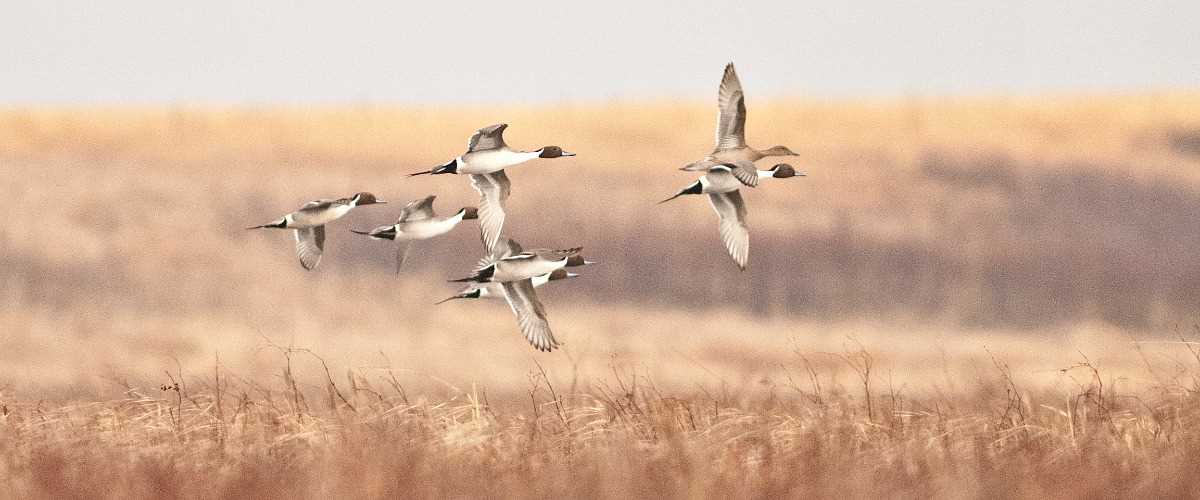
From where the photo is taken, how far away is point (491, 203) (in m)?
7.82

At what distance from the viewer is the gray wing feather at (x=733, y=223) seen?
7934 mm

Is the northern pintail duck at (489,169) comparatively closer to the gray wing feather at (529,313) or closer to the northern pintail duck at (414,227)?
the northern pintail duck at (414,227)

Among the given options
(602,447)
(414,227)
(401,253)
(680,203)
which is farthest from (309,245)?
(680,203)

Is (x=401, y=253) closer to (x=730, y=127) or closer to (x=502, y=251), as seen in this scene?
(x=502, y=251)

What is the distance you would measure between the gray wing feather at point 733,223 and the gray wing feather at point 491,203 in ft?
3.12

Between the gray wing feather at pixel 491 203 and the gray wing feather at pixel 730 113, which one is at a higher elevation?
the gray wing feather at pixel 730 113

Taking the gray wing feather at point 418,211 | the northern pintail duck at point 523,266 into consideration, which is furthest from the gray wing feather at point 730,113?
the gray wing feather at point 418,211

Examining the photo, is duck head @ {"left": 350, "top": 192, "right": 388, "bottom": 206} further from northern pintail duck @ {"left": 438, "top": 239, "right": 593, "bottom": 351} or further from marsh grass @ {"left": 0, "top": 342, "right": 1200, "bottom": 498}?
marsh grass @ {"left": 0, "top": 342, "right": 1200, "bottom": 498}

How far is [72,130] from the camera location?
33875mm

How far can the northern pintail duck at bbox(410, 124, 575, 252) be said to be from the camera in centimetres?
772

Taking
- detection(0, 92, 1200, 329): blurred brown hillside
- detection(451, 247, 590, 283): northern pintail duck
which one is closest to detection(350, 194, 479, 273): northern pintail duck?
detection(451, 247, 590, 283): northern pintail duck

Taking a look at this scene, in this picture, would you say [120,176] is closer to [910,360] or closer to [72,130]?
[72,130]

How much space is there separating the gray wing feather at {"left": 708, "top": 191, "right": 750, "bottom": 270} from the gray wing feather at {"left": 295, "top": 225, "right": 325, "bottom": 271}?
5.97 ft

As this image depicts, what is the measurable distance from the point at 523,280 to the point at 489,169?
52 cm
